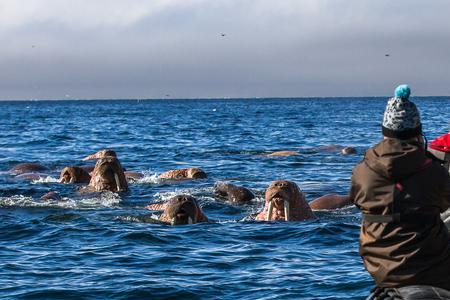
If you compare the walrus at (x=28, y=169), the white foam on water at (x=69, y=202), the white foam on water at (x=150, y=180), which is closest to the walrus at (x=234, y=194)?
the white foam on water at (x=69, y=202)

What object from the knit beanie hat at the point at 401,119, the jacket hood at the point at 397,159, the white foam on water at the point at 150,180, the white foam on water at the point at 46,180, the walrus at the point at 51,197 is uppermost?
the knit beanie hat at the point at 401,119

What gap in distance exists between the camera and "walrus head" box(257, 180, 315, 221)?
1355cm

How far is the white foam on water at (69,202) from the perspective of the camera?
16.1 meters

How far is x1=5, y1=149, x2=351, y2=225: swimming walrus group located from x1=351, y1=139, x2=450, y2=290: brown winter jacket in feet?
26.5

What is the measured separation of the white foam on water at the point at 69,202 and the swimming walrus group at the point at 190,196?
0.39 m

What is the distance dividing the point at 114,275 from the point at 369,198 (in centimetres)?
516

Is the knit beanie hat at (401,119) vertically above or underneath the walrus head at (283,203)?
above

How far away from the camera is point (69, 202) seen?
54.3 feet

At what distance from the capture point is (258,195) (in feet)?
58.7

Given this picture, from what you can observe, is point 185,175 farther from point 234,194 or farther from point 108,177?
point 234,194

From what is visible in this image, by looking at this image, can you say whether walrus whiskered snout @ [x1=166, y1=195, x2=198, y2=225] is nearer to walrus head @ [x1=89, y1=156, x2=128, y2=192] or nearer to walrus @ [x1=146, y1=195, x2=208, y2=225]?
walrus @ [x1=146, y1=195, x2=208, y2=225]

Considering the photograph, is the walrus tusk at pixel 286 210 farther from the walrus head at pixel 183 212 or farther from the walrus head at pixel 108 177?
the walrus head at pixel 108 177

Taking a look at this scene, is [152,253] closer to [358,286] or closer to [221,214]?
[358,286]

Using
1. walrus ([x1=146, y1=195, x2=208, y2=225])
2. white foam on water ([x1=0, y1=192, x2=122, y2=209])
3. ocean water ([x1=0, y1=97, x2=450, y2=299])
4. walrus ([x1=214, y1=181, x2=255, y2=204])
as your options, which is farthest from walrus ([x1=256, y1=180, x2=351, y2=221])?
white foam on water ([x1=0, y1=192, x2=122, y2=209])
